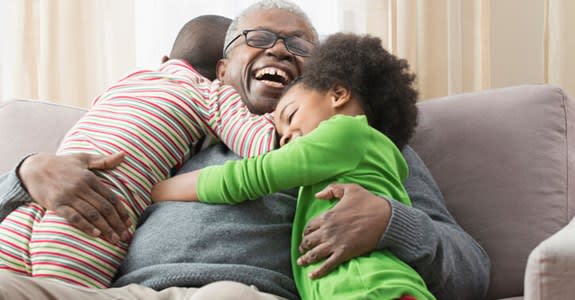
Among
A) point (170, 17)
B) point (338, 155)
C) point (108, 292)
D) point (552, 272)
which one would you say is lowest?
point (108, 292)

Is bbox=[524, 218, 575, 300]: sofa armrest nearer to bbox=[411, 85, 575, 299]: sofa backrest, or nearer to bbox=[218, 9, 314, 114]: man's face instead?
bbox=[411, 85, 575, 299]: sofa backrest

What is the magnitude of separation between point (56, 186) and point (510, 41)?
1714mm

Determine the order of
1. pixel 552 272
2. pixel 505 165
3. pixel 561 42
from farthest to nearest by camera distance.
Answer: pixel 561 42
pixel 505 165
pixel 552 272

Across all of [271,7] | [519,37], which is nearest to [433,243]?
[271,7]

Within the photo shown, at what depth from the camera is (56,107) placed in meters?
2.23

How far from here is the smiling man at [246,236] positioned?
151 centimetres

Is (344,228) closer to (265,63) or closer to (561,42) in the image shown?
(265,63)

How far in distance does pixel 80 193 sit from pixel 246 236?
1.11ft

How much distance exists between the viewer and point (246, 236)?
5.38 ft

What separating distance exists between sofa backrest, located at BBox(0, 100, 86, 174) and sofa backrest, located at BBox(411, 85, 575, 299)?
89cm

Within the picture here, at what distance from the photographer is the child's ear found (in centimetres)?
170

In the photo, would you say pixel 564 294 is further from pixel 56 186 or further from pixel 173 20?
pixel 173 20

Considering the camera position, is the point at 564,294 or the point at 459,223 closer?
the point at 564,294

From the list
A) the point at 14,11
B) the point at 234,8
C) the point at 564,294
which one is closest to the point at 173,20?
the point at 234,8
